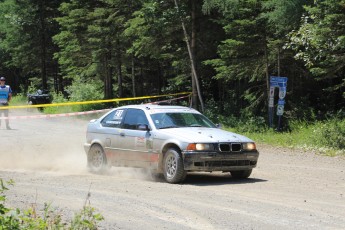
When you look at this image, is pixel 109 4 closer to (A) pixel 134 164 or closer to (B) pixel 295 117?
(B) pixel 295 117

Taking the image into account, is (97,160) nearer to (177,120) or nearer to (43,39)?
(177,120)

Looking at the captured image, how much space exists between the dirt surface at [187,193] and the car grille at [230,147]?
657mm

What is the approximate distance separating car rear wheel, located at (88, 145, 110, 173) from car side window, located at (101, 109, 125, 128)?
572mm

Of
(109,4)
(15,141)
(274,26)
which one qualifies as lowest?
(15,141)

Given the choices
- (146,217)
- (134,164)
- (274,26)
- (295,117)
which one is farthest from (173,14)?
(146,217)

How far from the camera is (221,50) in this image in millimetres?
24391

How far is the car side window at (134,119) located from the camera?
1292cm

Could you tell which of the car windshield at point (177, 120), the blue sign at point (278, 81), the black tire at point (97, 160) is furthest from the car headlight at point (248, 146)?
the blue sign at point (278, 81)

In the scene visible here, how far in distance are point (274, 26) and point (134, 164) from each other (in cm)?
1215

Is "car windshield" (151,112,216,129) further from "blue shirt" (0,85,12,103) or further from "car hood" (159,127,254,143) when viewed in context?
"blue shirt" (0,85,12,103)

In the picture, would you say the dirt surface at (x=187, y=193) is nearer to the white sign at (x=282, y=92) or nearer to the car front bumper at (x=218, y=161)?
the car front bumper at (x=218, y=161)

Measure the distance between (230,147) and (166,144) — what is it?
1.26 m

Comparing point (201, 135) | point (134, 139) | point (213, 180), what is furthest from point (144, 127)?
point (213, 180)

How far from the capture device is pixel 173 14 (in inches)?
1077
